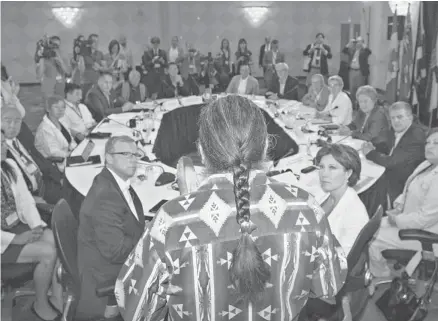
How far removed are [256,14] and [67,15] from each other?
202 inches

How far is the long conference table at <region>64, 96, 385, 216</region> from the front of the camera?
10.4ft

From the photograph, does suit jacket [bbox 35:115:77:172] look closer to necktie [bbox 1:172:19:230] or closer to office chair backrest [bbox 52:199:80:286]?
necktie [bbox 1:172:19:230]

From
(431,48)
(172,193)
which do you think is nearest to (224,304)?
(172,193)

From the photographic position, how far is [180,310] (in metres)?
1.23

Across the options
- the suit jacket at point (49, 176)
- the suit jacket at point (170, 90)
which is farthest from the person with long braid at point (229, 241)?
A: the suit jacket at point (170, 90)

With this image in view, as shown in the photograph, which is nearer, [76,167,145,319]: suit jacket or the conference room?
the conference room

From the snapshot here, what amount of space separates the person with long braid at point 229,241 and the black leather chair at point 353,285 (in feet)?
2.64

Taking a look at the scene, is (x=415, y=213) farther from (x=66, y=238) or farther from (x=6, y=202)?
(x=6, y=202)

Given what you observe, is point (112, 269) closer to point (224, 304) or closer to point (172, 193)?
point (172, 193)

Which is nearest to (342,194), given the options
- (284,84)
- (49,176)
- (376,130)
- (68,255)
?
(68,255)

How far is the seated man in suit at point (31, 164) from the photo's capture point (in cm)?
343

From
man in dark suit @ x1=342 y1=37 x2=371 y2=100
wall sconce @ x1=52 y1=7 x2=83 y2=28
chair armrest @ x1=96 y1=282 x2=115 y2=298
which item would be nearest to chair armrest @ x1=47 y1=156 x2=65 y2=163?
chair armrest @ x1=96 y1=282 x2=115 y2=298

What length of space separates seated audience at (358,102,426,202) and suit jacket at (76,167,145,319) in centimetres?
202

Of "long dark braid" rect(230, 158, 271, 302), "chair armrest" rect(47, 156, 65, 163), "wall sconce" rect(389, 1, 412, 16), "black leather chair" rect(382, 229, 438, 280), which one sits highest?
"wall sconce" rect(389, 1, 412, 16)
